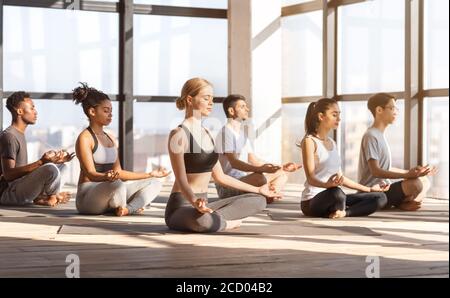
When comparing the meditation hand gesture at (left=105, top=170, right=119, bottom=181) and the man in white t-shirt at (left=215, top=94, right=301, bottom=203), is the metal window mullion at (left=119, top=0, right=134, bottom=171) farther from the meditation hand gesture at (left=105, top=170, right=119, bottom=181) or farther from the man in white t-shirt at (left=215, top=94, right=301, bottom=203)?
the meditation hand gesture at (left=105, top=170, right=119, bottom=181)

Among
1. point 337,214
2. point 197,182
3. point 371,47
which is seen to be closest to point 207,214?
point 197,182

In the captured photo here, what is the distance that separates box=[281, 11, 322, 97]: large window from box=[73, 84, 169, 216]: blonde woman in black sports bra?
361 centimetres

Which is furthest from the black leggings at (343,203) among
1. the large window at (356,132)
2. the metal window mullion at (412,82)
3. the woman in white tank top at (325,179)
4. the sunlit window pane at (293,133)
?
the sunlit window pane at (293,133)

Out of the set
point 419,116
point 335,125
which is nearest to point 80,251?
point 335,125

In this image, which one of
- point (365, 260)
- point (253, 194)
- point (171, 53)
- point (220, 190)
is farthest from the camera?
point (171, 53)

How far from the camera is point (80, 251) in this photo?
3.27 m

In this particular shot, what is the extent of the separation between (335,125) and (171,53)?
150 inches

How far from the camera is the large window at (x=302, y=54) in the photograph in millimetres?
8062

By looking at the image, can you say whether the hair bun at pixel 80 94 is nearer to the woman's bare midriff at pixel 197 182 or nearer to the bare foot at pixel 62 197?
the bare foot at pixel 62 197

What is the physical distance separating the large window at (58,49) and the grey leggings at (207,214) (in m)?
4.39

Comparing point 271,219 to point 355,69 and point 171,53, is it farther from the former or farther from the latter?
point 171,53
